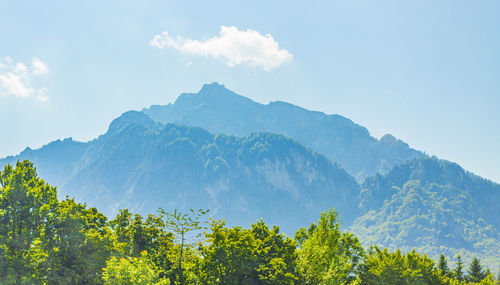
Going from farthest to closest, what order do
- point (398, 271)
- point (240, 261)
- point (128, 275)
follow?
1. point (398, 271)
2. point (240, 261)
3. point (128, 275)

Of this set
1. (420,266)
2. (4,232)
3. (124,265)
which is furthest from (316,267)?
(4,232)

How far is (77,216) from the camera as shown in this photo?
1849 inches

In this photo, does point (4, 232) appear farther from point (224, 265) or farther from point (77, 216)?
point (224, 265)

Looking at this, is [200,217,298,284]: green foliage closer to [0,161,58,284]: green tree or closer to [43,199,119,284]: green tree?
[43,199,119,284]: green tree

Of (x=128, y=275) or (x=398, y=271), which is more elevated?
(x=398, y=271)

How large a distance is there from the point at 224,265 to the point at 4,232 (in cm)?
2237

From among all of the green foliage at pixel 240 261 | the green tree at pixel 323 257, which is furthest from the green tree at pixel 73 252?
the green tree at pixel 323 257

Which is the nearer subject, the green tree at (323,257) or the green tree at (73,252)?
the green tree at (323,257)

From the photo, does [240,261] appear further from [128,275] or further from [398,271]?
[398,271]

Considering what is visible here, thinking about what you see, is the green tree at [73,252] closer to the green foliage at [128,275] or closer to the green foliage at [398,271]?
the green foliage at [128,275]

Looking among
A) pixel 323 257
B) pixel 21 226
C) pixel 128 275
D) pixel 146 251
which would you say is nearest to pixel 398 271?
pixel 323 257

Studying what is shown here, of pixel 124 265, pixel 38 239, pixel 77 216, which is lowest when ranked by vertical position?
pixel 124 265

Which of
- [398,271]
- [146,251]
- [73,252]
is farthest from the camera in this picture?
[398,271]

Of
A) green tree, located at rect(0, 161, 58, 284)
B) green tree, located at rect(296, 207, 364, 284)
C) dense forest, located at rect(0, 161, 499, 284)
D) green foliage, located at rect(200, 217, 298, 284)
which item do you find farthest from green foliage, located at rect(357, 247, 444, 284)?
green tree, located at rect(0, 161, 58, 284)
